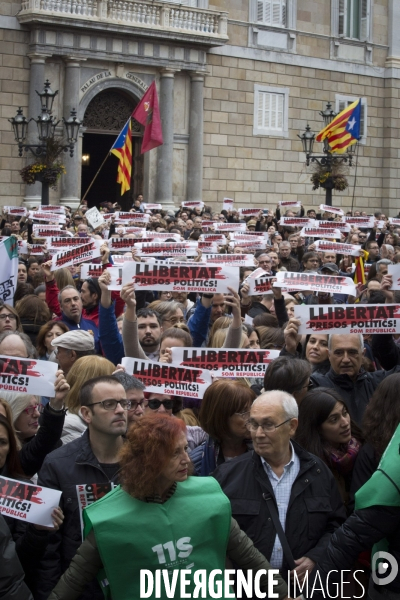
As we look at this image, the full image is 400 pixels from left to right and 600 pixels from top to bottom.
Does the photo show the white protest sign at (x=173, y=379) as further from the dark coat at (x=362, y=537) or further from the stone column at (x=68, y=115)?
the stone column at (x=68, y=115)

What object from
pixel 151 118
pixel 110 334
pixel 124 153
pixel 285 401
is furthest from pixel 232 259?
pixel 151 118

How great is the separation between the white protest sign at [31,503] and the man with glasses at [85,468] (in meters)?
0.16

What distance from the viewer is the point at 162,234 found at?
13.9 m

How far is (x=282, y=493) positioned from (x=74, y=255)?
238 inches

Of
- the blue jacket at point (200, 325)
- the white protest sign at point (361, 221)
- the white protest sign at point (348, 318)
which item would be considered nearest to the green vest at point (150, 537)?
the white protest sign at point (348, 318)

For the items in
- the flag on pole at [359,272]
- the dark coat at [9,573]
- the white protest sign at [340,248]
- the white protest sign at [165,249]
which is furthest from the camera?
the flag on pole at [359,272]

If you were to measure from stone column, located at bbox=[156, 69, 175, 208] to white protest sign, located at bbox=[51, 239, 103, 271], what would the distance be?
16.6 m

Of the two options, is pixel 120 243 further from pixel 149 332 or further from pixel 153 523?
pixel 153 523

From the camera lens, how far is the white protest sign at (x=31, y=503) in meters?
4.11

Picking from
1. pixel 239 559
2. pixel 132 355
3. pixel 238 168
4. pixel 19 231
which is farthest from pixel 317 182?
pixel 239 559

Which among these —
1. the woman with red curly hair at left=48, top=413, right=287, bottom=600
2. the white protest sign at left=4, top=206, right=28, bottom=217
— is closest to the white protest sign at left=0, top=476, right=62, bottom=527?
the woman with red curly hair at left=48, top=413, right=287, bottom=600

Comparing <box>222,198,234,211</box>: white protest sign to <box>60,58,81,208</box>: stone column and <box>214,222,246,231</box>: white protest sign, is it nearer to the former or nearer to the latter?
<box>60,58,81,208</box>: stone column

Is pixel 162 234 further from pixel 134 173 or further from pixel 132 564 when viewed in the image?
pixel 134 173

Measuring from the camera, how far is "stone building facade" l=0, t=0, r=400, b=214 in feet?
80.8
